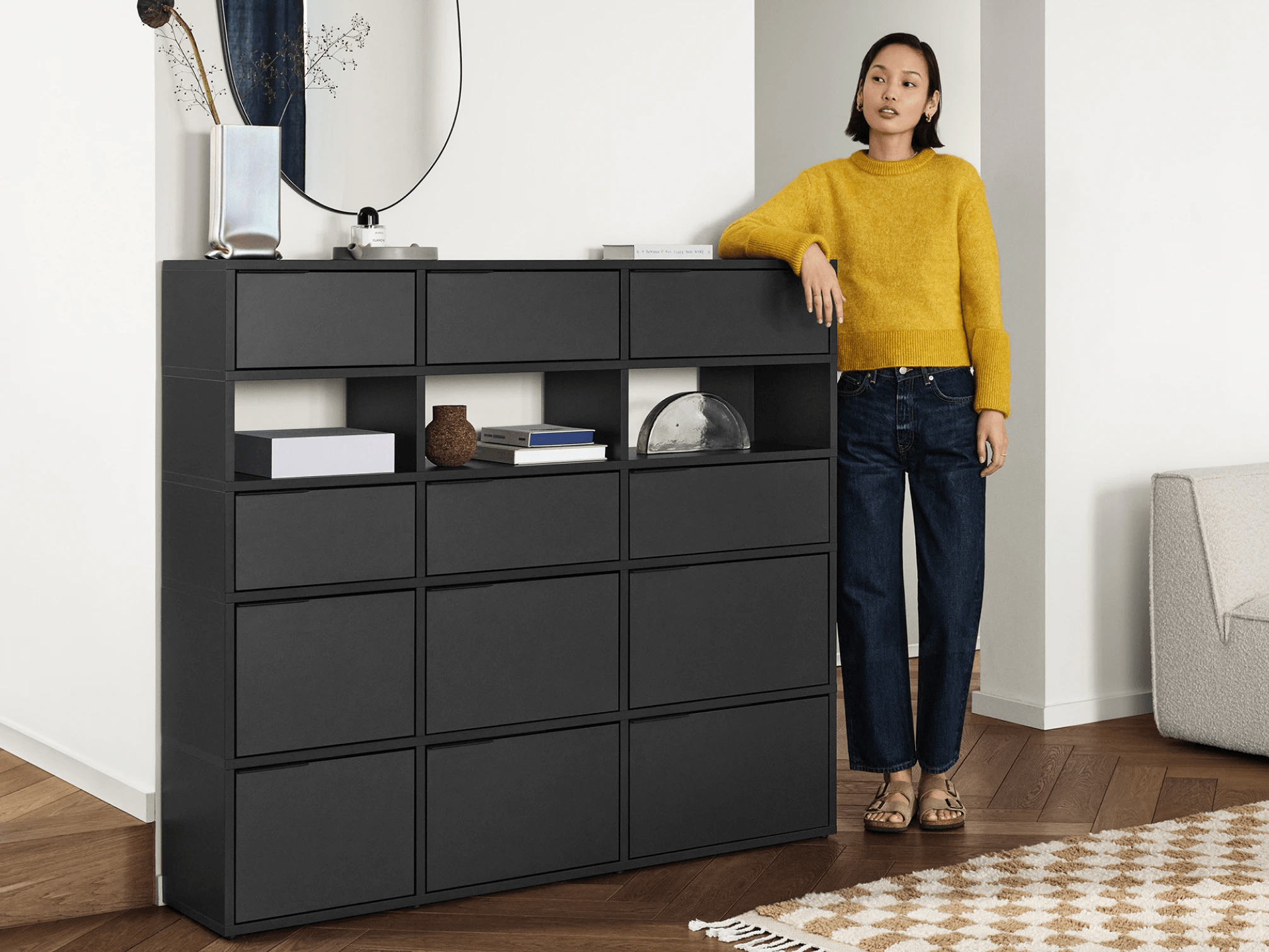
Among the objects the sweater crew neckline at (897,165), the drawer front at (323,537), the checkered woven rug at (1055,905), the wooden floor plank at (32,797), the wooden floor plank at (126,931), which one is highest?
the sweater crew neckline at (897,165)

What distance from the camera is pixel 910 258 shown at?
3.37m

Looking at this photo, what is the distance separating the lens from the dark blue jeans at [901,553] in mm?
3375

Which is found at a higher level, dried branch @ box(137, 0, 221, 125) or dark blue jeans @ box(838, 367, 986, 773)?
dried branch @ box(137, 0, 221, 125)

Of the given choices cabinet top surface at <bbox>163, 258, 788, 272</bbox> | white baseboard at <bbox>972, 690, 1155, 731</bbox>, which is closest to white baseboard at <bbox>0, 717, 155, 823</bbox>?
cabinet top surface at <bbox>163, 258, 788, 272</bbox>

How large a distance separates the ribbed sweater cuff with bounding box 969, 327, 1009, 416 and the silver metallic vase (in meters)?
1.49

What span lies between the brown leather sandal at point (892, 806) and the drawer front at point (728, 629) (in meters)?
0.33

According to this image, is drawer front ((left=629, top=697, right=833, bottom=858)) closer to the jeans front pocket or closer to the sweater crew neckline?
the jeans front pocket

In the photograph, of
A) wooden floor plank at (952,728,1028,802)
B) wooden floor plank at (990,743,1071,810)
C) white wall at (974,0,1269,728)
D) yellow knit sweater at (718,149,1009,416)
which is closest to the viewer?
yellow knit sweater at (718,149,1009,416)

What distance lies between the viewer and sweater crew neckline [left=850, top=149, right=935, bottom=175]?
341 centimetres

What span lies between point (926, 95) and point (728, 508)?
39.7 inches

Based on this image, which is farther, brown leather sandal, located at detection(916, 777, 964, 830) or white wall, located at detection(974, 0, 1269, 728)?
white wall, located at detection(974, 0, 1269, 728)

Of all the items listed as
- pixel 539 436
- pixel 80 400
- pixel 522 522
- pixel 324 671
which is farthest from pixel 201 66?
pixel 324 671

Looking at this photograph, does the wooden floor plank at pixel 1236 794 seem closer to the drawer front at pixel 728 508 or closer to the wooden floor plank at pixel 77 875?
the drawer front at pixel 728 508

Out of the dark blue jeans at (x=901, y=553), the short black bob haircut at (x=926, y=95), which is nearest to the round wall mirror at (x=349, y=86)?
the short black bob haircut at (x=926, y=95)
